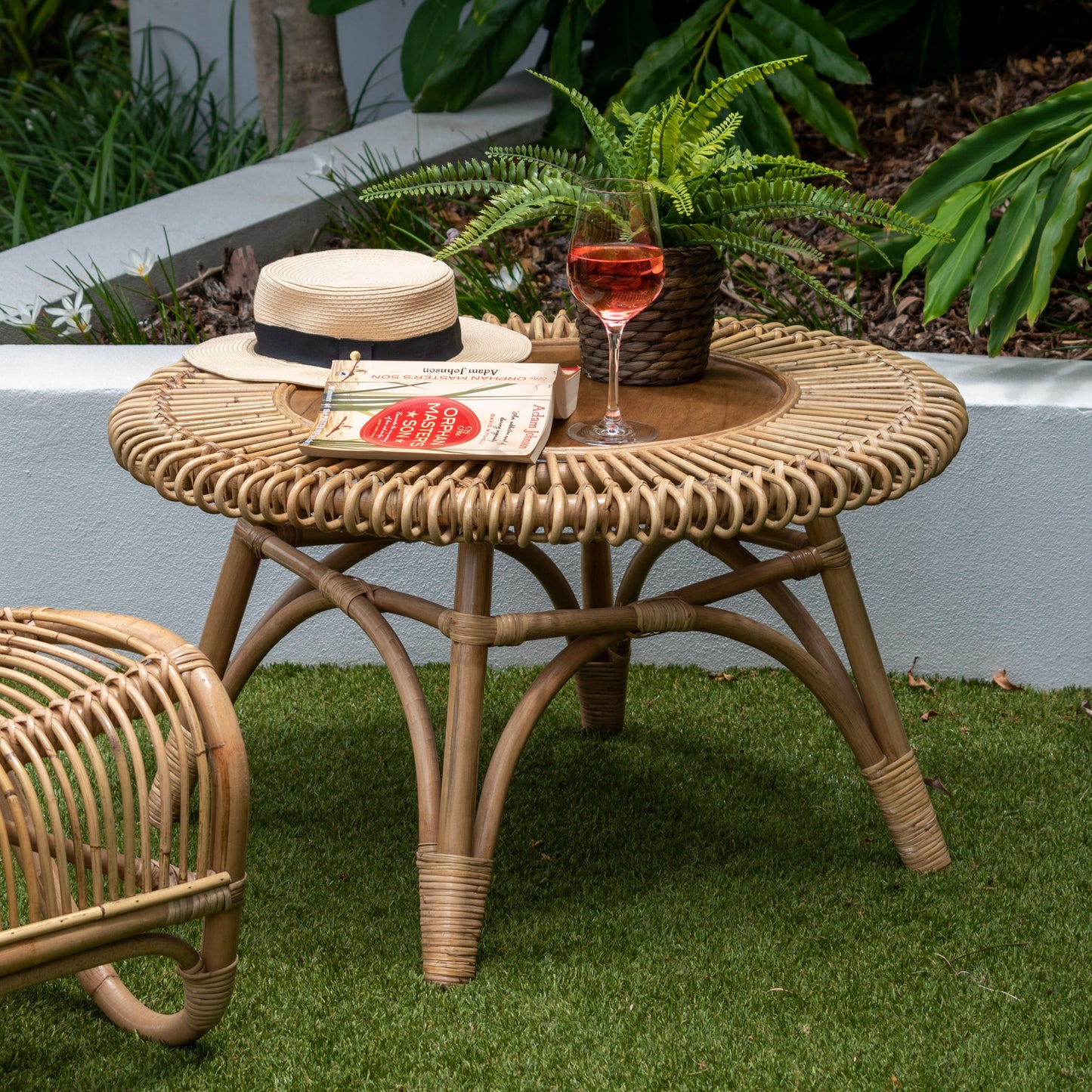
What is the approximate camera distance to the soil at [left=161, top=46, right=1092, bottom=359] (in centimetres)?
262

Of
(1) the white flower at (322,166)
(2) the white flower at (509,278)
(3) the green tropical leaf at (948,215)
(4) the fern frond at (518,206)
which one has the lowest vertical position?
(2) the white flower at (509,278)

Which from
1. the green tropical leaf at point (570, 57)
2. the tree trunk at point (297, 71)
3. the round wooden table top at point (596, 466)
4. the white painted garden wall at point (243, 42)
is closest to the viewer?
the round wooden table top at point (596, 466)

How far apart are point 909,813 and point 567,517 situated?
777 mm

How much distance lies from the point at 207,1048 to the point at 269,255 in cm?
201

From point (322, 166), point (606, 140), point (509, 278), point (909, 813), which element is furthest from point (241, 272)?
point (909, 813)

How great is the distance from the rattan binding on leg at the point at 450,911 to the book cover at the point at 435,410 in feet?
Answer: 1.64

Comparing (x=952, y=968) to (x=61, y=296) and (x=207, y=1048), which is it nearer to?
(x=207, y=1048)

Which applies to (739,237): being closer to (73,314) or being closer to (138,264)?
(73,314)

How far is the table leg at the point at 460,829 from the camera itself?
1567 mm

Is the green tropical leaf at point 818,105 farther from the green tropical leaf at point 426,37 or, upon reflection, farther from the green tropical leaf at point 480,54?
the green tropical leaf at point 426,37

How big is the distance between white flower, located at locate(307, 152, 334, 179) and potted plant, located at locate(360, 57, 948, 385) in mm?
1448

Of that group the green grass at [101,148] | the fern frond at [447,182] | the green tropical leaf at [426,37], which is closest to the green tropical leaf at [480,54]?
the green tropical leaf at [426,37]

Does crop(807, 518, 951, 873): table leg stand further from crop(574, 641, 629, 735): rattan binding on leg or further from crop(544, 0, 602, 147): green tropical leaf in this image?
crop(544, 0, 602, 147): green tropical leaf

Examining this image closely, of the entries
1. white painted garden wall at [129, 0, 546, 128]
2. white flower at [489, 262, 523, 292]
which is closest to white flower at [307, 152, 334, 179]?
white flower at [489, 262, 523, 292]
